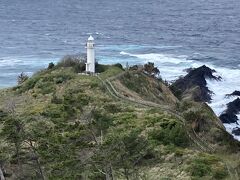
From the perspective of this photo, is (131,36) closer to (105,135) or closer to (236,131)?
(236,131)

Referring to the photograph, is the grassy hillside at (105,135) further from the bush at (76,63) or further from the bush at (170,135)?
the bush at (76,63)

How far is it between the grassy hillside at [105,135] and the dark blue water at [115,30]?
3084cm

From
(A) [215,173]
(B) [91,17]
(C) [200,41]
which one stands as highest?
(B) [91,17]

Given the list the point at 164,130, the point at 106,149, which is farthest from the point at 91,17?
the point at 106,149

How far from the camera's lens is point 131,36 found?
122 meters

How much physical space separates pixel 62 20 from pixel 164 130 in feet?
359

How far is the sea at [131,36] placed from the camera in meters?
92.0

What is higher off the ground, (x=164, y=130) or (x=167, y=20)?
(x=167, y=20)

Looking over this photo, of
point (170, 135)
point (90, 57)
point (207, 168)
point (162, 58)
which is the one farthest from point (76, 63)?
point (162, 58)

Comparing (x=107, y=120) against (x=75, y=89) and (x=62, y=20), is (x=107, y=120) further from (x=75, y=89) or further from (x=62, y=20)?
(x=62, y=20)

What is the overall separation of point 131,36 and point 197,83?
43.0 m

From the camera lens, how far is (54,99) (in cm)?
4894

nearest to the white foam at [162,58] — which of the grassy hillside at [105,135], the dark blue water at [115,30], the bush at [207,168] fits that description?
the dark blue water at [115,30]

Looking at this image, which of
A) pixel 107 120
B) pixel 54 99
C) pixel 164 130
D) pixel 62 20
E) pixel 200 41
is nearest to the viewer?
pixel 107 120
